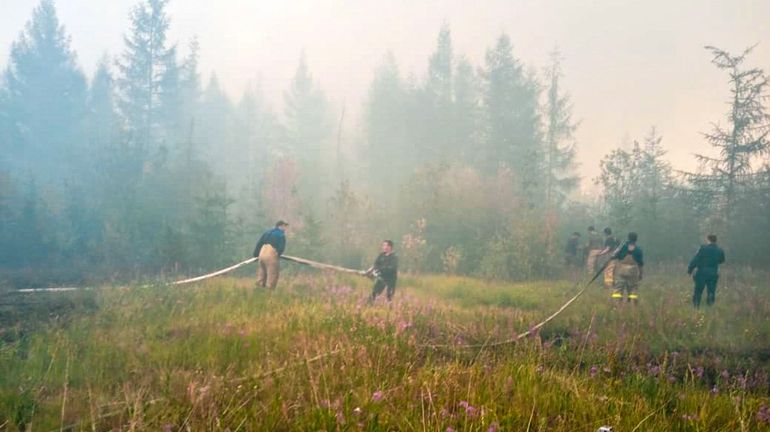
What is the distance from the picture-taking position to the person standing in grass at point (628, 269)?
1180 cm

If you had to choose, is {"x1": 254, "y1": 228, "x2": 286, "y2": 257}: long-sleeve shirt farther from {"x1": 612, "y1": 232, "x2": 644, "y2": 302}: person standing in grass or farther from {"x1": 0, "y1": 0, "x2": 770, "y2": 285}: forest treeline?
{"x1": 612, "y1": 232, "x2": 644, "y2": 302}: person standing in grass

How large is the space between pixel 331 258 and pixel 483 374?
55.0 ft

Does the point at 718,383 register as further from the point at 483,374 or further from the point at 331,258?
the point at 331,258

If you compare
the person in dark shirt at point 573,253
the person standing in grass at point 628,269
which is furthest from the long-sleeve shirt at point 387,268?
the person in dark shirt at point 573,253

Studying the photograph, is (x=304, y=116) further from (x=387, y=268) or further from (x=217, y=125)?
(x=387, y=268)

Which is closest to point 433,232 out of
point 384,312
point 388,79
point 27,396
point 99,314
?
point 384,312

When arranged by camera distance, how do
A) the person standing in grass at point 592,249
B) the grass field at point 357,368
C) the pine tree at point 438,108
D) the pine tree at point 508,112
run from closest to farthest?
the grass field at point 357,368, the person standing in grass at point 592,249, the pine tree at point 508,112, the pine tree at point 438,108

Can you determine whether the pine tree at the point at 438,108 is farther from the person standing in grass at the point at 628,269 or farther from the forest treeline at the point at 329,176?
the person standing in grass at the point at 628,269

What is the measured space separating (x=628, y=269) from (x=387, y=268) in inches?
244

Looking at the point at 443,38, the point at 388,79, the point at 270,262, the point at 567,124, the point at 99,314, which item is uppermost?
the point at 443,38

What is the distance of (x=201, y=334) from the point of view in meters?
6.61

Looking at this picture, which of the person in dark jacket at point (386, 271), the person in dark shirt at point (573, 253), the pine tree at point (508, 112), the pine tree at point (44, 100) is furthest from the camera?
the pine tree at point (508, 112)

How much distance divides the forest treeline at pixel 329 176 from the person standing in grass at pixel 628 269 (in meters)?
7.28

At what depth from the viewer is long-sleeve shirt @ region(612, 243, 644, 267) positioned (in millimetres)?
11750
